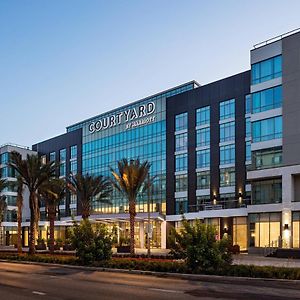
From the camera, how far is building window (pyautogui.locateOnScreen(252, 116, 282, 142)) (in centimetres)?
5003

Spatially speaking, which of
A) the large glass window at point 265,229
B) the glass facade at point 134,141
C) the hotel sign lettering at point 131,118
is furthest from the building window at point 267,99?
the hotel sign lettering at point 131,118

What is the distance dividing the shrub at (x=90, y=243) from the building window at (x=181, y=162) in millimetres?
35908

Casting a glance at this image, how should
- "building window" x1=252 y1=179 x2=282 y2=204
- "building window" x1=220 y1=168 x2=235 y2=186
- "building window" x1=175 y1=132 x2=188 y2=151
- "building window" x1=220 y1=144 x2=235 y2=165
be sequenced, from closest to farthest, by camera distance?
"building window" x1=252 y1=179 x2=282 y2=204 → "building window" x1=220 y1=168 x2=235 y2=186 → "building window" x1=220 y1=144 x2=235 y2=165 → "building window" x1=175 y1=132 x2=188 y2=151

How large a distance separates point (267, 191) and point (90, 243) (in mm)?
22583

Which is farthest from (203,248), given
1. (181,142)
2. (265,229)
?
(181,142)

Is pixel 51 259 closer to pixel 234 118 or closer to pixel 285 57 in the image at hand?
pixel 285 57

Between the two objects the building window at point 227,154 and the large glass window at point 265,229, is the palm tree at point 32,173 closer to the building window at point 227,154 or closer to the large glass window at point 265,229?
the large glass window at point 265,229

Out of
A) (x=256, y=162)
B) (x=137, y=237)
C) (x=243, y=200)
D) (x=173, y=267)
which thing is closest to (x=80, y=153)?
(x=137, y=237)

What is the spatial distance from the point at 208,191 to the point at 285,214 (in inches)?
799

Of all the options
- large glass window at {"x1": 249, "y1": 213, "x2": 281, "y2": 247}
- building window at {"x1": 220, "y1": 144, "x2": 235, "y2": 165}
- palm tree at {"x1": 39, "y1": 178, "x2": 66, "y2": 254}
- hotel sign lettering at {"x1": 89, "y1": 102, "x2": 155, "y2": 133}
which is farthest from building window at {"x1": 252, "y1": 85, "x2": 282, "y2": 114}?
hotel sign lettering at {"x1": 89, "y1": 102, "x2": 155, "y2": 133}

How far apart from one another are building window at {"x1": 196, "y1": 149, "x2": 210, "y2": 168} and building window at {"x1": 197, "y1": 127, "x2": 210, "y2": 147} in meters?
0.99

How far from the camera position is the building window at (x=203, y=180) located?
67800 millimetres

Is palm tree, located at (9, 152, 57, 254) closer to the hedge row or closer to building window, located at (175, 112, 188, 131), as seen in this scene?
the hedge row

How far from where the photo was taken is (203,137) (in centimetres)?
6894
